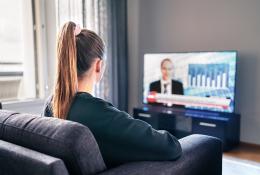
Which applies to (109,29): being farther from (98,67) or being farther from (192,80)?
(98,67)

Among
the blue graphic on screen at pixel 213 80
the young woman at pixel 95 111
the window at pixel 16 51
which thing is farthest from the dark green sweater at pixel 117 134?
the window at pixel 16 51

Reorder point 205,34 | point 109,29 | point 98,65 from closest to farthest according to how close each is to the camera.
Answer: point 98,65 → point 205,34 → point 109,29

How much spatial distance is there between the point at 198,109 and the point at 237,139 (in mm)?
538

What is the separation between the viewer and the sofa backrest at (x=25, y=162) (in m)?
0.80

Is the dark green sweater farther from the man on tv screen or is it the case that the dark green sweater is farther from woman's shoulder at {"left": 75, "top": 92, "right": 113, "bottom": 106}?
the man on tv screen

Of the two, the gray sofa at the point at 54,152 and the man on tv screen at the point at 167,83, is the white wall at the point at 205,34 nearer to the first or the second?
the man on tv screen at the point at 167,83

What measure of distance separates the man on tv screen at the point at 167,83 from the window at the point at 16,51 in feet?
5.15

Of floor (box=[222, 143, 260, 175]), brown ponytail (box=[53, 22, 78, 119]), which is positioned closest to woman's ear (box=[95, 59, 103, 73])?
brown ponytail (box=[53, 22, 78, 119])

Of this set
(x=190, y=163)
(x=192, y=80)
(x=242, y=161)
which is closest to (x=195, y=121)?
(x=192, y=80)

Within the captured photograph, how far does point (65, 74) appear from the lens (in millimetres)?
1107

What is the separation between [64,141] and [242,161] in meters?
2.34

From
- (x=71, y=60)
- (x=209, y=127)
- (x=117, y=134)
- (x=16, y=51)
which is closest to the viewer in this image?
(x=117, y=134)

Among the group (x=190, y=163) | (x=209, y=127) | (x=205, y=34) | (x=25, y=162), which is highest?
(x=205, y=34)

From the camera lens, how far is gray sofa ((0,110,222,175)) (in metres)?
0.85
